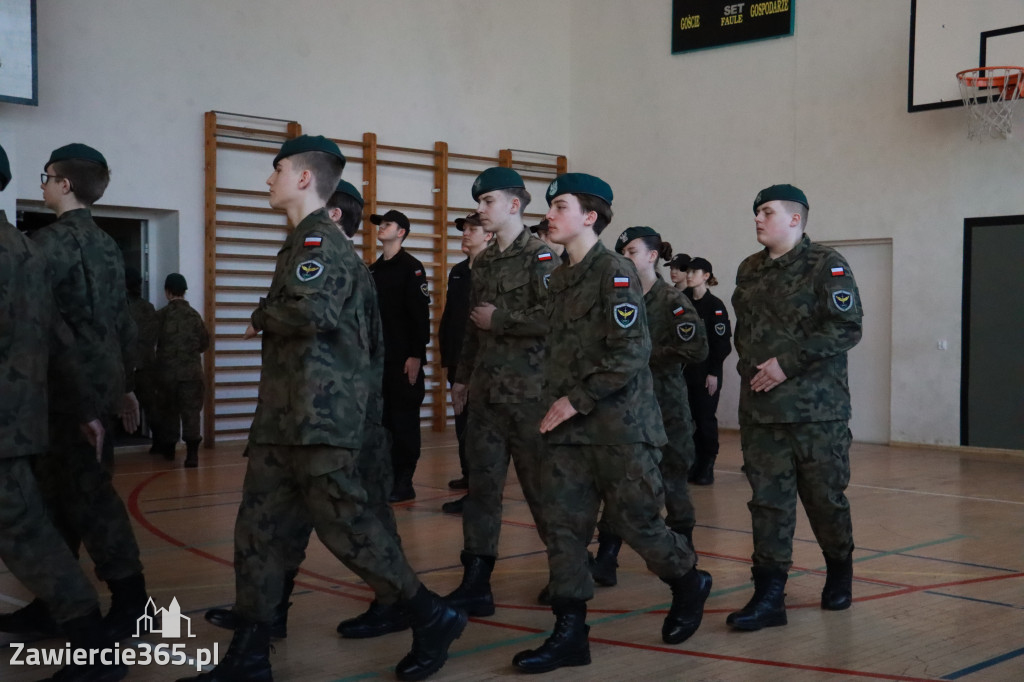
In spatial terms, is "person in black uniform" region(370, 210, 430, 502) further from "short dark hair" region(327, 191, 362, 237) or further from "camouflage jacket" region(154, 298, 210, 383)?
"camouflage jacket" region(154, 298, 210, 383)

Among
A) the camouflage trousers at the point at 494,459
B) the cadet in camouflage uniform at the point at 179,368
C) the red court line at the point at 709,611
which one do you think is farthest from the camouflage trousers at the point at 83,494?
the cadet in camouflage uniform at the point at 179,368

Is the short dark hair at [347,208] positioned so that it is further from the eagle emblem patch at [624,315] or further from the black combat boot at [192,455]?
the black combat boot at [192,455]

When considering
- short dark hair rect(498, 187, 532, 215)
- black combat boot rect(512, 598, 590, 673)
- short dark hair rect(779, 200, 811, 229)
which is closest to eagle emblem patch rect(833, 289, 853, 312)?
short dark hair rect(779, 200, 811, 229)

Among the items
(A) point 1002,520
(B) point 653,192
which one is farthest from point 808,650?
(B) point 653,192

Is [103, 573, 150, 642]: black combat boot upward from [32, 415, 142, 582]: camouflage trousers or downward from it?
downward

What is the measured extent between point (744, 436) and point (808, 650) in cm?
88

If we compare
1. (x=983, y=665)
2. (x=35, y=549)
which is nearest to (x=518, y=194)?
(x=35, y=549)

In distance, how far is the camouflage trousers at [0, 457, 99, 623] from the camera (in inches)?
118

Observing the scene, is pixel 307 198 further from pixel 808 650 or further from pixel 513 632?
pixel 808 650

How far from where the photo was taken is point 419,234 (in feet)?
37.6

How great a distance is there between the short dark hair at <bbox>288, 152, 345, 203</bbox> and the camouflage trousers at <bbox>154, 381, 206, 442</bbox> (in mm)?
6065

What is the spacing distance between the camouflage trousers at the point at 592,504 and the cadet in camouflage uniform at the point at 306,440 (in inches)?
19.4

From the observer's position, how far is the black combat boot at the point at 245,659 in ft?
9.81

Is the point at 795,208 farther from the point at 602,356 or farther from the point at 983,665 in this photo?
the point at 983,665
